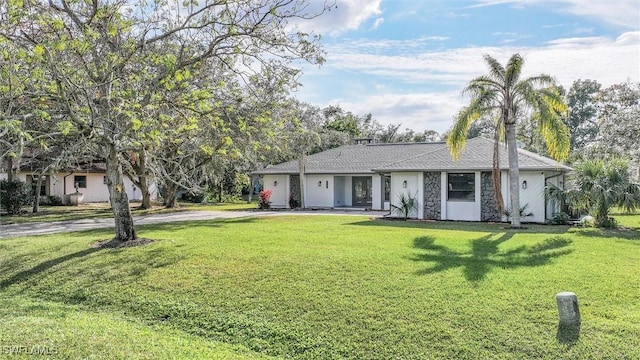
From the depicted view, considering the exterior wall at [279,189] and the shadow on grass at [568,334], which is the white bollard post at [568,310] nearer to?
the shadow on grass at [568,334]

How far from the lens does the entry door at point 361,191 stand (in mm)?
28531

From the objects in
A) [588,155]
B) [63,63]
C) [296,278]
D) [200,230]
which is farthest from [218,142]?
[588,155]

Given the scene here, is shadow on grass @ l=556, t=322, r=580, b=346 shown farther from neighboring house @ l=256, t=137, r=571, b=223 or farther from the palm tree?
neighboring house @ l=256, t=137, r=571, b=223

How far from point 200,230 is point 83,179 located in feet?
72.6

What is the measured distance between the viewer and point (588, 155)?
23.6 m

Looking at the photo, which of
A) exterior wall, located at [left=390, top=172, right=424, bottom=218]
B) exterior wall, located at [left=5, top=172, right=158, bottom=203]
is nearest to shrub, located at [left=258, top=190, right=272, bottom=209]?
exterior wall, located at [left=390, top=172, right=424, bottom=218]

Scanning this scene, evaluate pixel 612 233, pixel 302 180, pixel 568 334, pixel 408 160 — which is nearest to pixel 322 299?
pixel 568 334

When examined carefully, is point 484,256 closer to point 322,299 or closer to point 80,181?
point 322,299

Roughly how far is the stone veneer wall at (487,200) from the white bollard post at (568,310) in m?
12.9

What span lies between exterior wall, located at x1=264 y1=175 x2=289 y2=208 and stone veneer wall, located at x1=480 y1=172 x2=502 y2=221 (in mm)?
12950

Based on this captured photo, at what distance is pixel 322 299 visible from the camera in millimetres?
7359

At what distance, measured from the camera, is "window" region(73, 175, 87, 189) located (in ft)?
105

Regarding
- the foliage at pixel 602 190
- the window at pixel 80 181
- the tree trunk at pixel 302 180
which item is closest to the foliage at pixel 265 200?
the tree trunk at pixel 302 180

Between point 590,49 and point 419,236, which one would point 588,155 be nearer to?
point 590,49
